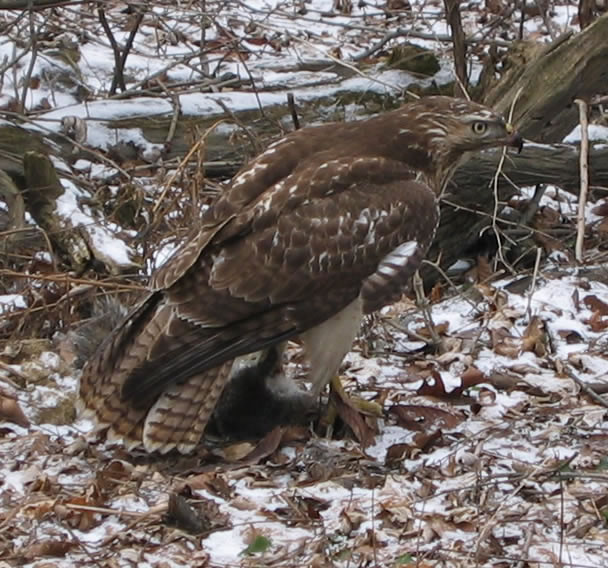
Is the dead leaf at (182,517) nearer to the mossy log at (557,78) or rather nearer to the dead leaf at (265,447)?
the dead leaf at (265,447)

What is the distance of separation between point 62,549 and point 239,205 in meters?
1.48

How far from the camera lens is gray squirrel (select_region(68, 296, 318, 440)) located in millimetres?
5066

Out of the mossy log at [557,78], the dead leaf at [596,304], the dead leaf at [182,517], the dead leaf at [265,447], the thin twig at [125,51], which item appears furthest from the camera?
the thin twig at [125,51]

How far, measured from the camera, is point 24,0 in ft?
21.9

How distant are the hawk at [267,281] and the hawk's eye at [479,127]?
35cm

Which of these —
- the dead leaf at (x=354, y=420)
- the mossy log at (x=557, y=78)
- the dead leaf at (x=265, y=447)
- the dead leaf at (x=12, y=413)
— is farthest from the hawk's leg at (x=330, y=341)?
the mossy log at (x=557, y=78)

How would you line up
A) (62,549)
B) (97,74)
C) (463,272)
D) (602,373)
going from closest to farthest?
(62,549) < (602,373) < (463,272) < (97,74)

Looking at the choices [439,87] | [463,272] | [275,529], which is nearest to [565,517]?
[275,529]

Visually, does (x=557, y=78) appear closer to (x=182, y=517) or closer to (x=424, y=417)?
(x=424, y=417)

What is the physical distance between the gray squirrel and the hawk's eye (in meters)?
1.16

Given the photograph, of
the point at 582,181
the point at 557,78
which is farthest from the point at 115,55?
the point at 582,181

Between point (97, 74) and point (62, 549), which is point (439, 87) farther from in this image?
point (62, 549)

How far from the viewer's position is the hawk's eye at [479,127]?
17.1 ft

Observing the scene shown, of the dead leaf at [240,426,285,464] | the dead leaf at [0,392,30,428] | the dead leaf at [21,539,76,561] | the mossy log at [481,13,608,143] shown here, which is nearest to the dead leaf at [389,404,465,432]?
the dead leaf at [240,426,285,464]
